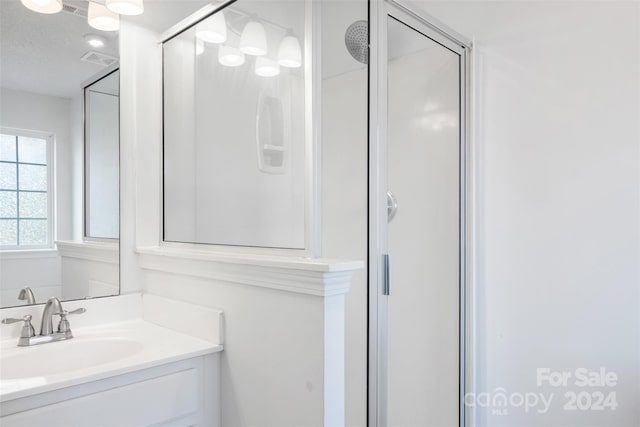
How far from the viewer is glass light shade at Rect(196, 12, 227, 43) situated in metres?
1.46

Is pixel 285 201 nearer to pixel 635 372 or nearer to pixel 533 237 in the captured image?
pixel 533 237

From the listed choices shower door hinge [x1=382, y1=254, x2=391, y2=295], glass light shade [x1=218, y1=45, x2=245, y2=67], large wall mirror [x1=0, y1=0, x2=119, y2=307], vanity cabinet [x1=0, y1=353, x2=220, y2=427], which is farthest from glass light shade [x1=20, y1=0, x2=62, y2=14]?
shower door hinge [x1=382, y1=254, x2=391, y2=295]

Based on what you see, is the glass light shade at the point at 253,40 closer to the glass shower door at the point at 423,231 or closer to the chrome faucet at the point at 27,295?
the glass shower door at the point at 423,231

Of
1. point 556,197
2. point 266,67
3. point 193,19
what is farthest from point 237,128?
point 556,197

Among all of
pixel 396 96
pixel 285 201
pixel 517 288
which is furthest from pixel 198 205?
pixel 517 288

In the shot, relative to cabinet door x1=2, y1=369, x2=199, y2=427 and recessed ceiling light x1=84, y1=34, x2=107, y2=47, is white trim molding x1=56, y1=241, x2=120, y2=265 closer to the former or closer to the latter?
cabinet door x1=2, y1=369, x2=199, y2=427

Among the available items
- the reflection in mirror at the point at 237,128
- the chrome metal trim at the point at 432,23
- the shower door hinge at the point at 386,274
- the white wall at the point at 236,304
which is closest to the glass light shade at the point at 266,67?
the reflection in mirror at the point at 237,128

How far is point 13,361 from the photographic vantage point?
3.94 ft

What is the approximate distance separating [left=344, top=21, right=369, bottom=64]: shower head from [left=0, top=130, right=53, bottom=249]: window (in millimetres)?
1103

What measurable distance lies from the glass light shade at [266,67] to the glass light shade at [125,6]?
1.70 feet

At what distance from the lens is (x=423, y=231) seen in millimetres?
1711

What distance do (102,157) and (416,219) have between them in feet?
4.11

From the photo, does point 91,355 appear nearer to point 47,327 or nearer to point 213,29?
point 47,327

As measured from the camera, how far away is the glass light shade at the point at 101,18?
1513mm
